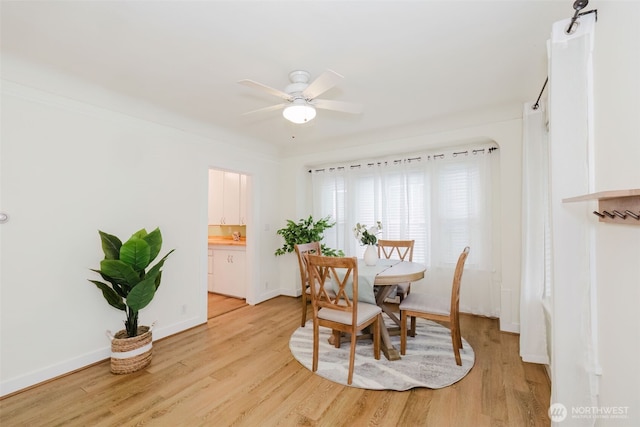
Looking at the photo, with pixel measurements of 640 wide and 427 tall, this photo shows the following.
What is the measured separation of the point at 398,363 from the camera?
2424mm

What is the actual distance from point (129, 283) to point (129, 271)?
15cm

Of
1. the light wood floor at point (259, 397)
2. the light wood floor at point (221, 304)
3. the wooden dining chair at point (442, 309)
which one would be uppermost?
the wooden dining chair at point (442, 309)

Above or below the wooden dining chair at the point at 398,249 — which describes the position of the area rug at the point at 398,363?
below

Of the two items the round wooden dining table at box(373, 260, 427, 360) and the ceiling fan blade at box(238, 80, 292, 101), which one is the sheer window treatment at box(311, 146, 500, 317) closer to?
the round wooden dining table at box(373, 260, 427, 360)

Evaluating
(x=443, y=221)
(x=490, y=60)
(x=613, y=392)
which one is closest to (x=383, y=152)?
(x=443, y=221)

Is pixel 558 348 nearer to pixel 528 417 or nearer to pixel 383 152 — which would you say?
pixel 528 417

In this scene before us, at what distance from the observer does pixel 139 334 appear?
2564 mm

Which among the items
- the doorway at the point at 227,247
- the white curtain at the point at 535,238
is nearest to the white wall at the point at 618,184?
the white curtain at the point at 535,238

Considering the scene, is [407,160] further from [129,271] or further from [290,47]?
[129,271]

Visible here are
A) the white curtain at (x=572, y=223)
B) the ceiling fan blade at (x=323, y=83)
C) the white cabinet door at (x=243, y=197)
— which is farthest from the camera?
the white cabinet door at (x=243, y=197)

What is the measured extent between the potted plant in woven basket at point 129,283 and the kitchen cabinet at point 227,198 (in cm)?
258

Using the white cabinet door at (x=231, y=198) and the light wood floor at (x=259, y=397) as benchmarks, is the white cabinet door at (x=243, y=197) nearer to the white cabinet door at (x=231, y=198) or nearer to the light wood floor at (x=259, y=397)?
the white cabinet door at (x=231, y=198)

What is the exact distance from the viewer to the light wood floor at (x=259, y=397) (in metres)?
1.78

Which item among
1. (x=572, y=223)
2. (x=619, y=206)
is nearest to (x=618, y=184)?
(x=619, y=206)
